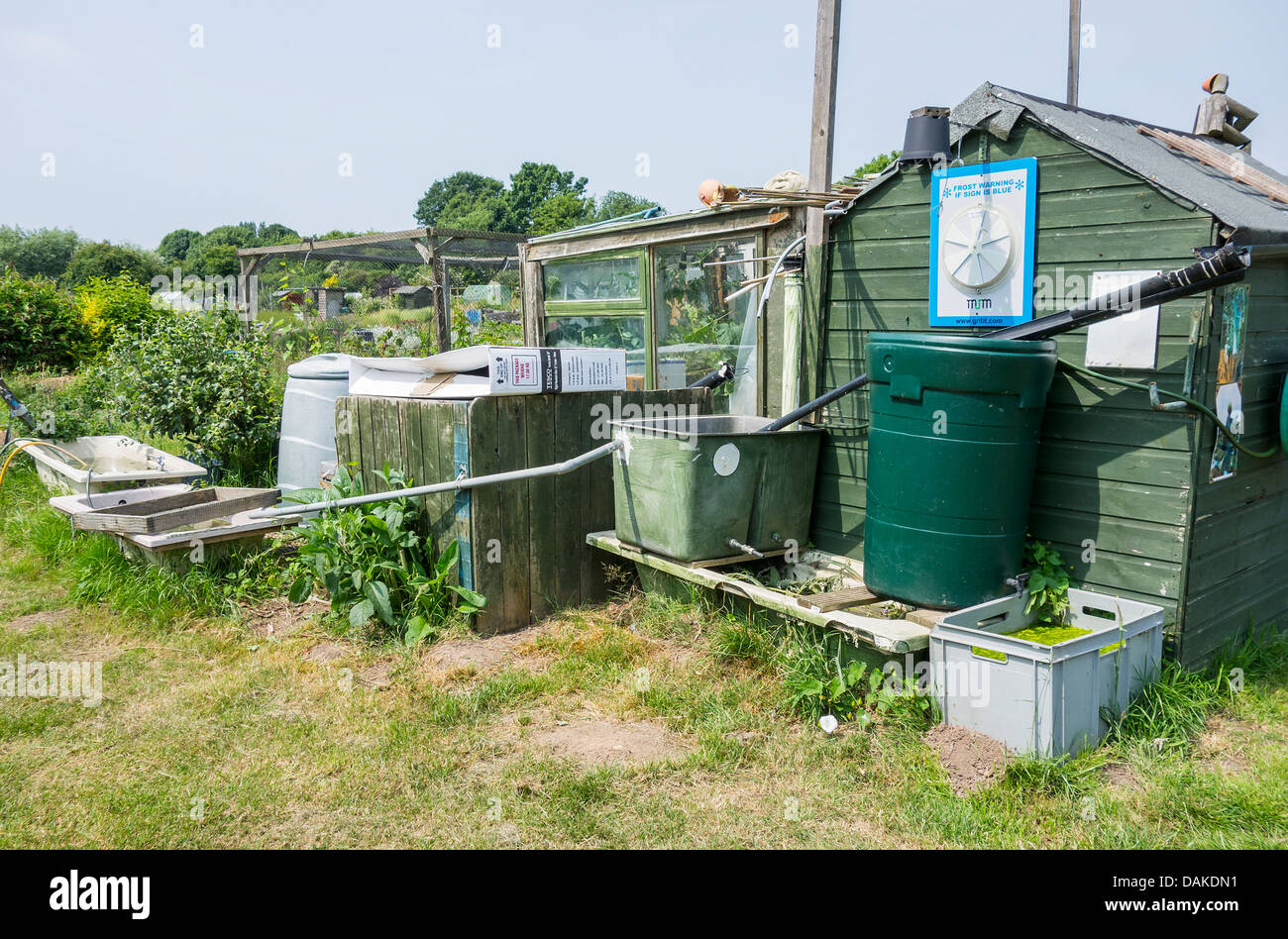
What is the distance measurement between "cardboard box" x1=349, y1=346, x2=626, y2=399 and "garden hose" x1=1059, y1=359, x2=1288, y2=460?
230 cm

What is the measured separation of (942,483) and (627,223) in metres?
3.58

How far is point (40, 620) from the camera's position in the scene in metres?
4.70

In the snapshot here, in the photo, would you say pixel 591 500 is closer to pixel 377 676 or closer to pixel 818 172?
pixel 377 676

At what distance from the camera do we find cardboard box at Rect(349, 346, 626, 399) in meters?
4.41

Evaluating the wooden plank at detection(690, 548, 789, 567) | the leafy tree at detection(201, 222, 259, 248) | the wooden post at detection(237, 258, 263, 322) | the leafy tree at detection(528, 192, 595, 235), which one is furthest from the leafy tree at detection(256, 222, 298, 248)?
the wooden plank at detection(690, 548, 789, 567)

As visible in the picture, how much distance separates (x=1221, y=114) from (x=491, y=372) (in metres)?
4.58

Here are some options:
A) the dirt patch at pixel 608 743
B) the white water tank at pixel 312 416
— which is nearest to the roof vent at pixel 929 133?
the dirt patch at pixel 608 743

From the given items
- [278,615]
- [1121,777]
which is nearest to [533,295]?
[278,615]

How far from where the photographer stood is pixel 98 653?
4.27 metres

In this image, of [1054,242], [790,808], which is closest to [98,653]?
[790,808]

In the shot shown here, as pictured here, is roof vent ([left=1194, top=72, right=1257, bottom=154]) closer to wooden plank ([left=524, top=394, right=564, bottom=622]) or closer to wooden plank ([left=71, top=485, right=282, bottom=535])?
wooden plank ([left=524, top=394, right=564, bottom=622])

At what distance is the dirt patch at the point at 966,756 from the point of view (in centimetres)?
298

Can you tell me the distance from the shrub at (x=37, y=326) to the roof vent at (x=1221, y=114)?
11744 millimetres

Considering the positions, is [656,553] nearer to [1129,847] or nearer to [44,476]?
[1129,847]
